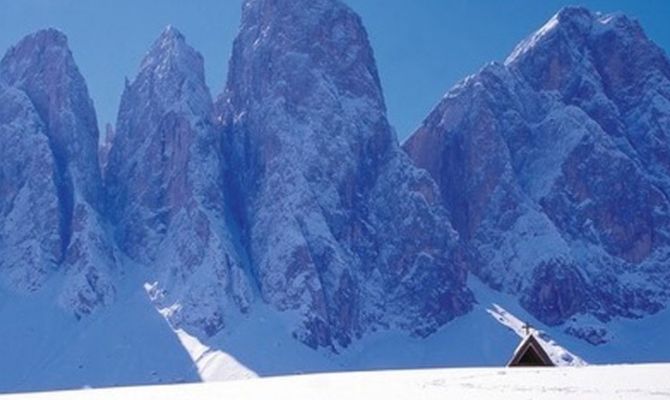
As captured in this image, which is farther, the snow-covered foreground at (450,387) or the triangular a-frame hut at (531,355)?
the triangular a-frame hut at (531,355)

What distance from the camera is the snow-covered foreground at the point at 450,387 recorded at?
18.0 m

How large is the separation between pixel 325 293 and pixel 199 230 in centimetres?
2986

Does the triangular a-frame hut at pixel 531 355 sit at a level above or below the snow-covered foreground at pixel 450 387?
below

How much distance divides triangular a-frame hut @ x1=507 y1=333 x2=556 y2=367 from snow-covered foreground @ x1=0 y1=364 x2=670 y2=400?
742cm

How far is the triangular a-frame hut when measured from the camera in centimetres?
3187

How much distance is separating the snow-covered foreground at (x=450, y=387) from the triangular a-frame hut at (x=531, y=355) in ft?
24.3

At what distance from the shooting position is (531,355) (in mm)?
32281

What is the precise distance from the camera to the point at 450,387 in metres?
20.0

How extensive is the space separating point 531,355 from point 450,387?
13094mm

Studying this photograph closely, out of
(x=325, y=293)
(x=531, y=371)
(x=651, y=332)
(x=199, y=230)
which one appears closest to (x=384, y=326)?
(x=325, y=293)

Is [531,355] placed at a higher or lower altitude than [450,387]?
lower

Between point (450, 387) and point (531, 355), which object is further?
point (531, 355)

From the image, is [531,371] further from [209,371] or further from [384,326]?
[384,326]

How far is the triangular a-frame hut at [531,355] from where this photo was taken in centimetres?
3187
